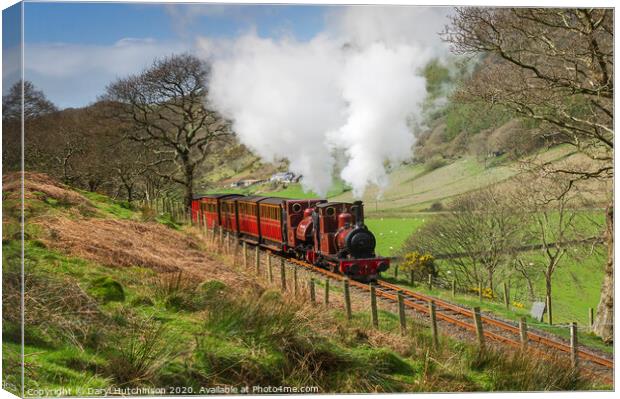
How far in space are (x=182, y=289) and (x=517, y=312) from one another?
6.78 metres

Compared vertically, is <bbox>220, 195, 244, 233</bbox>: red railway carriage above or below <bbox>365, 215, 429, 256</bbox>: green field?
above

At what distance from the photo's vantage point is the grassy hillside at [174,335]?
314 inches

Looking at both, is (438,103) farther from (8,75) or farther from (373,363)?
(8,75)

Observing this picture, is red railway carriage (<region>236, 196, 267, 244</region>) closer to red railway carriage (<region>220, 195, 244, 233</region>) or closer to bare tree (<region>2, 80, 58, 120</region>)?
red railway carriage (<region>220, 195, 244, 233</region>)

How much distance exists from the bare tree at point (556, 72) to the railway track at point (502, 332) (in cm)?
121

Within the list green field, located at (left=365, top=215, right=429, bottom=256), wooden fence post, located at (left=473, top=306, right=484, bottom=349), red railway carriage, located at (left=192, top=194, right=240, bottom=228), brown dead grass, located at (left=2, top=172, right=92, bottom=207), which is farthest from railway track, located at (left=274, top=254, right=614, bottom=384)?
brown dead grass, located at (left=2, top=172, right=92, bottom=207)

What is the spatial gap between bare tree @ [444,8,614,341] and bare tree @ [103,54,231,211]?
13.2ft

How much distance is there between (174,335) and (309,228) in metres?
9.49

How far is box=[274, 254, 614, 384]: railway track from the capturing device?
32.3 feet

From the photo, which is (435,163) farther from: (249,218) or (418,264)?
(249,218)

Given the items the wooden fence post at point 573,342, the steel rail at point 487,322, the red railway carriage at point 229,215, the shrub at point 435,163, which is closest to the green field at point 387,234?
the steel rail at point 487,322

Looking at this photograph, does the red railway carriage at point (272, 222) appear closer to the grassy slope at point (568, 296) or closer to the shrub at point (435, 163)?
the grassy slope at point (568, 296)

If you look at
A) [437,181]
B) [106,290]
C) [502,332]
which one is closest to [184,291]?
[106,290]

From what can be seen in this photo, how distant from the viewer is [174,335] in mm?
8555
